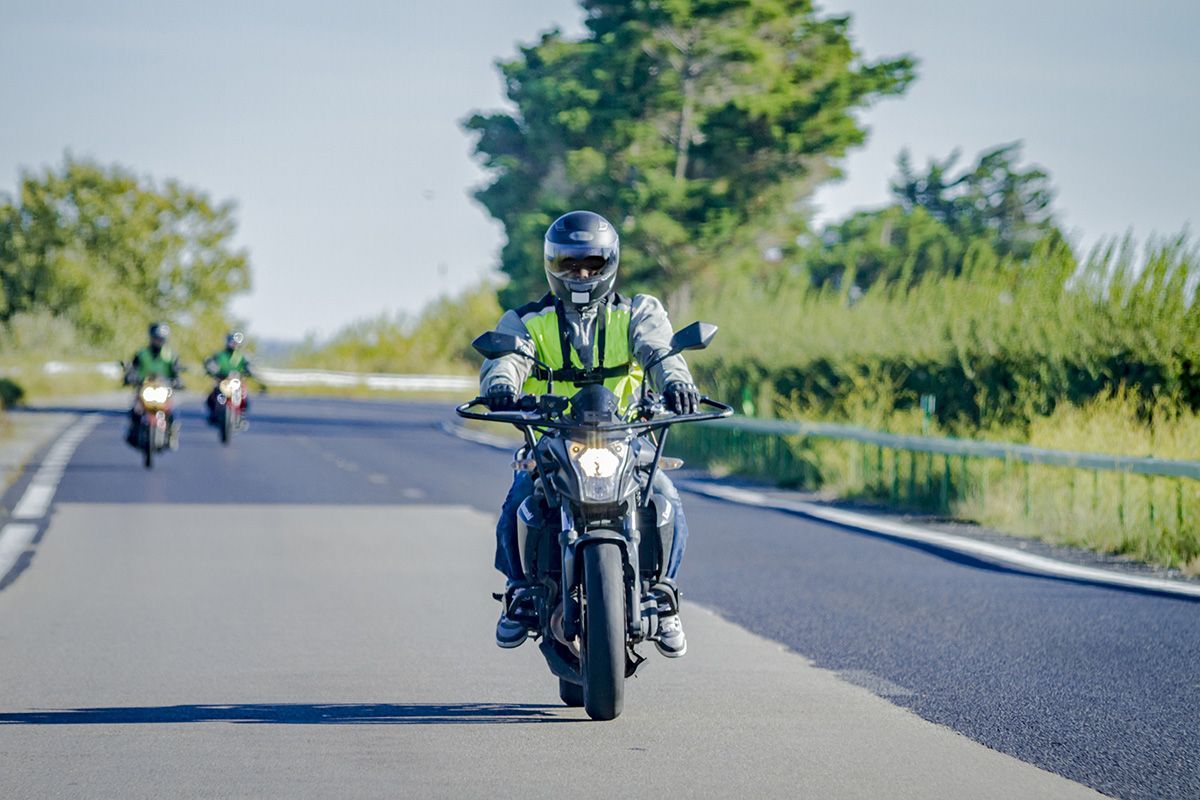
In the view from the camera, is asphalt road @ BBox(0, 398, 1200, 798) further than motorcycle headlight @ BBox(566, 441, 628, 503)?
No

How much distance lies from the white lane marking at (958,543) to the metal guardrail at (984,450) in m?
1.02

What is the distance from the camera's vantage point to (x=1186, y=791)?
6.44 meters

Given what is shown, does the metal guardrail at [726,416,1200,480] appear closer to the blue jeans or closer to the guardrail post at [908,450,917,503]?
the guardrail post at [908,450,917,503]

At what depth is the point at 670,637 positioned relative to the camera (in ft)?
24.8

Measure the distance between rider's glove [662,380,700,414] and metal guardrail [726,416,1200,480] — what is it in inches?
307

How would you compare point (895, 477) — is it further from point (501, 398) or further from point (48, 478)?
point (501, 398)

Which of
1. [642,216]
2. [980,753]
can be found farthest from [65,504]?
[642,216]

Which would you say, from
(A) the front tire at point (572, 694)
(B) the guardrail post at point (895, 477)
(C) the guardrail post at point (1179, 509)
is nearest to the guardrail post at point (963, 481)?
(B) the guardrail post at point (895, 477)

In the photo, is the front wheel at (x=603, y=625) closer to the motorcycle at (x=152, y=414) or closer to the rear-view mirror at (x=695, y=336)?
the rear-view mirror at (x=695, y=336)

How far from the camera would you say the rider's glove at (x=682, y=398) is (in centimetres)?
752

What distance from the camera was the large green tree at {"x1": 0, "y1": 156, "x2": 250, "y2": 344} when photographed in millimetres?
87125

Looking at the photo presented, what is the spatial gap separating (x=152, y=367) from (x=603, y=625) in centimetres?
1983

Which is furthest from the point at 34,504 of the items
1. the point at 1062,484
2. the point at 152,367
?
the point at 1062,484

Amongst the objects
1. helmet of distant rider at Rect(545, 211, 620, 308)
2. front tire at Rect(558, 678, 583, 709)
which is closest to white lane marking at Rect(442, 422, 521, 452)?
front tire at Rect(558, 678, 583, 709)
